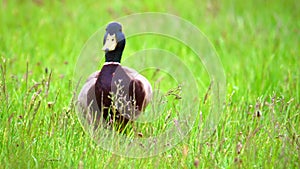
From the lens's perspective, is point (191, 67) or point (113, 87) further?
point (191, 67)

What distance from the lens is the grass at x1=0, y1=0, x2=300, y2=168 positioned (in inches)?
105

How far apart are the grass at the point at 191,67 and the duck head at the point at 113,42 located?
11.8 inches

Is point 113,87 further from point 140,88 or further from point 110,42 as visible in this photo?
point 110,42

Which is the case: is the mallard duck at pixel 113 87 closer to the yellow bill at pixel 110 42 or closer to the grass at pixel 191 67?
the yellow bill at pixel 110 42

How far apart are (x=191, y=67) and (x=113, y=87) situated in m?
1.82

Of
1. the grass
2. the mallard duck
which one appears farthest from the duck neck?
the grass

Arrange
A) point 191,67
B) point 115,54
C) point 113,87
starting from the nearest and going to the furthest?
point 113,87, point 115,54, point 191,67

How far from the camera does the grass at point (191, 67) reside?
2.68 meters

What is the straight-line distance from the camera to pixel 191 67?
4.84 meters

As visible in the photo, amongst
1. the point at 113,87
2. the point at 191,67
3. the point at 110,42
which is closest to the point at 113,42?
the point at 110,42

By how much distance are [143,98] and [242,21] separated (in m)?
2.99

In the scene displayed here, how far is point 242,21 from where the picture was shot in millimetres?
5914

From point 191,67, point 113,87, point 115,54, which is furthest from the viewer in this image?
point 191,67

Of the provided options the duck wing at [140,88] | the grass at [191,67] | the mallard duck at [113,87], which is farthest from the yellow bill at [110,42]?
the grass at [191,67]
